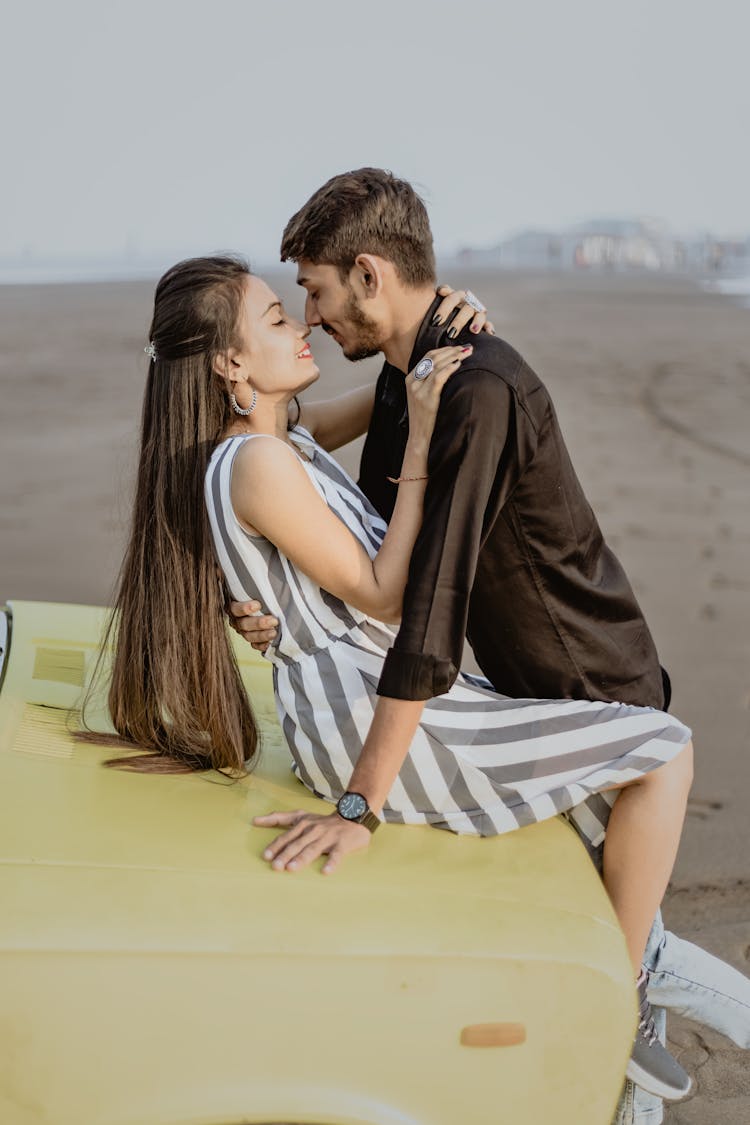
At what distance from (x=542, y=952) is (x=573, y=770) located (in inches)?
19.1

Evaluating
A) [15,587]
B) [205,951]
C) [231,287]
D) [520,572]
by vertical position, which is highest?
[231,287]

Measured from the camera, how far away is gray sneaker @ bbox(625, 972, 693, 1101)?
7.18 ft

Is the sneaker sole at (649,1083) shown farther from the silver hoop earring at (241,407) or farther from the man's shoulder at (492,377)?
the silver hoop earring at (241,407)

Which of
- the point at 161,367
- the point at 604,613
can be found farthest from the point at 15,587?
the point at 604,613

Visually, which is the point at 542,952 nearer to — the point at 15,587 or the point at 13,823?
the point at 13,823

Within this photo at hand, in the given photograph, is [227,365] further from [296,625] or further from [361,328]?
[296,625]

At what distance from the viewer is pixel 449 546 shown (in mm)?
2029

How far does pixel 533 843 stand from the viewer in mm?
2033

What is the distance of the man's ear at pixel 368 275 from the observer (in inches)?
92.1

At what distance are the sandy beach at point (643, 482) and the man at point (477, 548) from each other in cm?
62

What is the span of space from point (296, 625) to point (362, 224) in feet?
2.62

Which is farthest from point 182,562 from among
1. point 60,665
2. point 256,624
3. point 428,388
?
point 428,388

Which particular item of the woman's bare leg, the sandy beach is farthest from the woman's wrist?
the sandy beach

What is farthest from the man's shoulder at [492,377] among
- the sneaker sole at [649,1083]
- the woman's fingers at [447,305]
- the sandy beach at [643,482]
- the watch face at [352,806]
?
the sneaker sole at [649,1083]
